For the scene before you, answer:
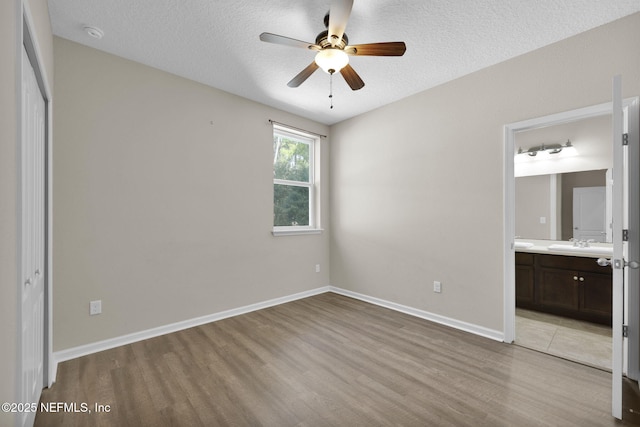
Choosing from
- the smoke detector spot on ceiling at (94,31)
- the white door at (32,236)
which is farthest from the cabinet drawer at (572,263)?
the smoke detector spot on ceiling at (94,31)

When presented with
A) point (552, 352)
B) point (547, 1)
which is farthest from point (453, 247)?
point (547, 1)

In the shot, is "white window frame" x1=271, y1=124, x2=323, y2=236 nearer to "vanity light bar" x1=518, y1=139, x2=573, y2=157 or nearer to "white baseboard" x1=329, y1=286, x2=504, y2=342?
"white baseboard" x1=329, y1=286, x2=504, y2=342

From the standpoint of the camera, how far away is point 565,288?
3227mm

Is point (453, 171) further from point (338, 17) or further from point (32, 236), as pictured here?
point (32, 236)

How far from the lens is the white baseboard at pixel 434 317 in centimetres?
283

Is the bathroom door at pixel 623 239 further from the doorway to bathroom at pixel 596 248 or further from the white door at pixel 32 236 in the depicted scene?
the white door at pixel 32 236

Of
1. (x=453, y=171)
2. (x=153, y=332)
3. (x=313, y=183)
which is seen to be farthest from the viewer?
(x=313, y=183)

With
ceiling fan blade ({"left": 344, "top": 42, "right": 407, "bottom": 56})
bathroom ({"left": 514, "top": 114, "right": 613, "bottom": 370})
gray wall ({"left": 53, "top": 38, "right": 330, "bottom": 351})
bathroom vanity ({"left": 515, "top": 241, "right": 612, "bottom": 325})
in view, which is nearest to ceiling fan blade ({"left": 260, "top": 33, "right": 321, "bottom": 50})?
ceiling fan blade ({"left": 344, "top": 42, "right": 407, "bottom": 56})

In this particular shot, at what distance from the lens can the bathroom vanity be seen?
300cm

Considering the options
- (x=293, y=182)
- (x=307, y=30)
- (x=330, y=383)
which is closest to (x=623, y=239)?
(x=330, y=383)

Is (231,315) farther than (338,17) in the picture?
Yes

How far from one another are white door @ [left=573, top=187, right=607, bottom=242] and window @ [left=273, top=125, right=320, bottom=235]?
10.9 feet

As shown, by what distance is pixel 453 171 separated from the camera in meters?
3.14

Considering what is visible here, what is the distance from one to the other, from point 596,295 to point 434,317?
165 centimetres
